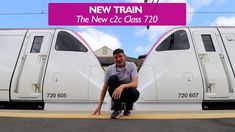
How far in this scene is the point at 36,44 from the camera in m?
8.14

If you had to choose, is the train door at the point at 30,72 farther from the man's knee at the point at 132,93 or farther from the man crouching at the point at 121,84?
the man's knee at the point at 132,93

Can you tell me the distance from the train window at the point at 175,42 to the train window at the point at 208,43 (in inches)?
14.1

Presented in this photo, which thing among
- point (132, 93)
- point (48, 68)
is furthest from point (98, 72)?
point (132, 93)

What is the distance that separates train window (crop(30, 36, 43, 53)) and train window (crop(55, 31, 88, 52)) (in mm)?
349

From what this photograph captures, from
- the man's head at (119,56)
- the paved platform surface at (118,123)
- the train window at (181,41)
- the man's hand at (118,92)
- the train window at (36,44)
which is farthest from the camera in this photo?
the train window at (36,44)

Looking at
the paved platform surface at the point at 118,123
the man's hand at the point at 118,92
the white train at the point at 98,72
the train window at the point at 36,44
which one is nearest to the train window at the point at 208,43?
the white train at the point at 98,72

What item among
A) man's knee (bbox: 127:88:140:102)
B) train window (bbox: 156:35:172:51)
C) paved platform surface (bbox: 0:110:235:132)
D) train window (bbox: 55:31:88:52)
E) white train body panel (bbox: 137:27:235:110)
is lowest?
paved platform surface (bbox: 0:110:235:132)

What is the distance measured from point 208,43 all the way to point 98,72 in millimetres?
2225

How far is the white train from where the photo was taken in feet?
24.6

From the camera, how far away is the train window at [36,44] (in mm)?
8062

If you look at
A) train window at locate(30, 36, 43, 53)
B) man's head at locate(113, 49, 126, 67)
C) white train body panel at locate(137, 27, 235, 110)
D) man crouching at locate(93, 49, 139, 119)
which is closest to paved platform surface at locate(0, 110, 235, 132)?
man crouching at locate(93, 49, 139, 119)

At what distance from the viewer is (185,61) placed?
769 cm

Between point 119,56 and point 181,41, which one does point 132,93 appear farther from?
point 181,41

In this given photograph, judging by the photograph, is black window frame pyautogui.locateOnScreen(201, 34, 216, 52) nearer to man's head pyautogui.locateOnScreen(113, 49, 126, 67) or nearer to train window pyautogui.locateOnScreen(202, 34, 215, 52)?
train window pyautogui.locateOnScreen(202, 34, 215, 52)
